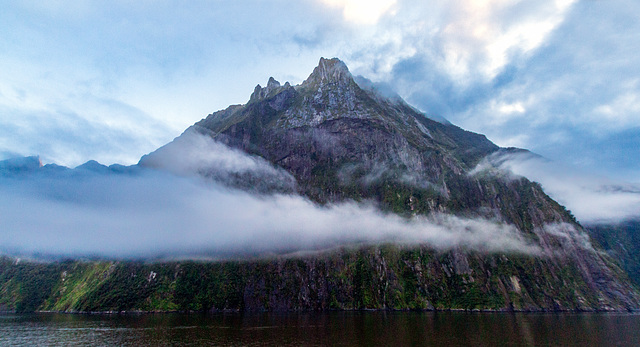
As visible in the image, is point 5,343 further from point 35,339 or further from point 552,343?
point 552,343

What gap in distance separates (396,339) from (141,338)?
76.3 metres

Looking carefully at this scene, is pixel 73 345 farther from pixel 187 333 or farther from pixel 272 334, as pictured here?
pixel 272 334

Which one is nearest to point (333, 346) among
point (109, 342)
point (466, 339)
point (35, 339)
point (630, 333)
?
point (466, 339)

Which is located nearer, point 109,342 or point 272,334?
point 109,342

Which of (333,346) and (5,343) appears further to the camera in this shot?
(5,343)

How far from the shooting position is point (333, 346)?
243 ft

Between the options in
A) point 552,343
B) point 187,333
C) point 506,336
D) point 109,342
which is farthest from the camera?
point 187,333

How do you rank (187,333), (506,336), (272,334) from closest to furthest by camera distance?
1. (506,336)
2. (272,334)
3. (187,333)

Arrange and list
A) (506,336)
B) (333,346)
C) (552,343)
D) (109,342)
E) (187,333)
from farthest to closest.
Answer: (187,333)
(506,336)
(109,342)
(552,343)
(333,346)

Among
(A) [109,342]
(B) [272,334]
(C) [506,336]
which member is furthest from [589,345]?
(A) [109,342]

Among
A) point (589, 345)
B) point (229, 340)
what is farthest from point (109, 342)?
point (589, 345)

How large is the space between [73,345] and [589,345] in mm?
134174

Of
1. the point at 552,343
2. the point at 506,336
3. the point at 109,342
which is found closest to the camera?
the point at 552,343

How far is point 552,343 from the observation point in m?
79.3
